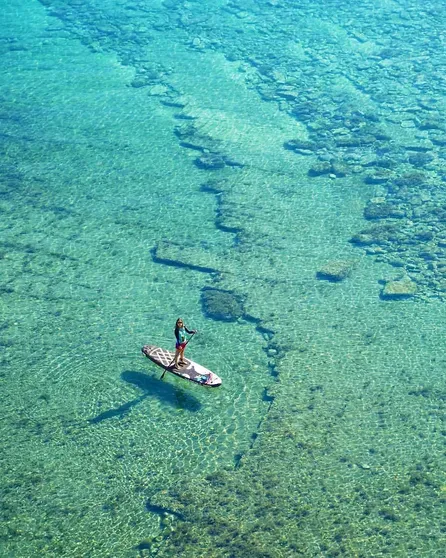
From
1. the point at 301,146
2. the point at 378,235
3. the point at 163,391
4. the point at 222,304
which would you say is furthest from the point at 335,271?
the point at 301,146

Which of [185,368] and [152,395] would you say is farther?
[185,368]

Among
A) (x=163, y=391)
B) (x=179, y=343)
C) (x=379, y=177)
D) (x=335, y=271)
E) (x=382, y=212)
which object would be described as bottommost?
(x=163, y=391)

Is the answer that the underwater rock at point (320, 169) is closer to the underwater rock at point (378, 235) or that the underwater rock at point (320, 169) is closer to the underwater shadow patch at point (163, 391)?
the underwater rock at point (378, 235)

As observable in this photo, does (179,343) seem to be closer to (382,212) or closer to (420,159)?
(382,212)

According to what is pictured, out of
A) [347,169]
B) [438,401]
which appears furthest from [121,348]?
[347,169]

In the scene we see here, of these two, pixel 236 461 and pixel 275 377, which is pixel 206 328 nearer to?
pixel 275 377

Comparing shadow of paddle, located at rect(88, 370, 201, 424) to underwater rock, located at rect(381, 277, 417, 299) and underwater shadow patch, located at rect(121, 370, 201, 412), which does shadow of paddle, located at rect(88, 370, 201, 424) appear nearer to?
underwater shadow patch, located at rect(121, 370, 201, 412)
